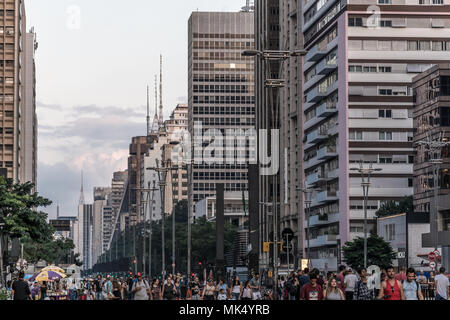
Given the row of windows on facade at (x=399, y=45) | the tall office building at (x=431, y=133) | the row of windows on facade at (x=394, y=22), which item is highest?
the row of windows on facade at (x=394, y=22)

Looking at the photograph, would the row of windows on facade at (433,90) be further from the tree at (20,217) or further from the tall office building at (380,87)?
the tree at (20,217)

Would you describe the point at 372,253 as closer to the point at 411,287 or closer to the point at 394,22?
the point at 394,22

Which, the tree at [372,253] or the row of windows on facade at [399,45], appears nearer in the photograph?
the tree at [372,253]

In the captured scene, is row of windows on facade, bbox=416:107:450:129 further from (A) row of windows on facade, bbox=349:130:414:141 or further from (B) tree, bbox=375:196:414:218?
(A) row of windows on facade, bbox=349:130:414:141

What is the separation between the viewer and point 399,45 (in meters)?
115

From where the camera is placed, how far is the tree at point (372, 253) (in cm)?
9550

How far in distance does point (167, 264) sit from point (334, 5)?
235ft

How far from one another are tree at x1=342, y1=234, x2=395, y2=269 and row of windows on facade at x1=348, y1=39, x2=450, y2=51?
26991mm

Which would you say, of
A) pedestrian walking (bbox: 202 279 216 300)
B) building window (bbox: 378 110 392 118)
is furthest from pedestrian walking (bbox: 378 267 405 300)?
building window (bbox: 378 110 392 118)

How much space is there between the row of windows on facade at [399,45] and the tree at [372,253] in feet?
88.6

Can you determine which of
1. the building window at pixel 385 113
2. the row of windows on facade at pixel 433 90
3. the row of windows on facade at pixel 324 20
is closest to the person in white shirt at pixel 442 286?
the row of windows on facade at pixel 433 90

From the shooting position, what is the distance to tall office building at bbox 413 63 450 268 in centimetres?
9224
